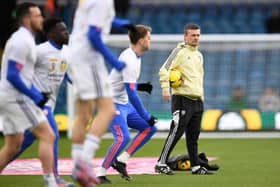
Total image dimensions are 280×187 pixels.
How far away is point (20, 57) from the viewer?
9.25 meters

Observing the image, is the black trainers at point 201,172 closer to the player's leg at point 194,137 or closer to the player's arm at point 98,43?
the player's leg at point 194,137

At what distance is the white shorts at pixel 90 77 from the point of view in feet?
29.0

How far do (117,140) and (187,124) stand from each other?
4.40 feet

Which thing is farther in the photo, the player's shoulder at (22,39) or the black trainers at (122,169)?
the black trainers at (122,169)

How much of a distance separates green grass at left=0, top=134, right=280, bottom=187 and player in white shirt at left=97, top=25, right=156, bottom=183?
0.31 m

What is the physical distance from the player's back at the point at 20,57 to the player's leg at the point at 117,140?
2.31 meters

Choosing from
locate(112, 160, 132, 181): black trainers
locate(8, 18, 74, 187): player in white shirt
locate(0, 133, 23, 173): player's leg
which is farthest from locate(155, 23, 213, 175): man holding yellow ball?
locate(0, 133, 23, 173): player's leg

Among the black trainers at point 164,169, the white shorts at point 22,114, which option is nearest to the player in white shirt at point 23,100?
the white shorts at point 22,114

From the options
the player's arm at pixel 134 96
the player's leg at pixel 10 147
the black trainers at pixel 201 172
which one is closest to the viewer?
the player's leg at pixel 10 147

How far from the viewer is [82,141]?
351 inches

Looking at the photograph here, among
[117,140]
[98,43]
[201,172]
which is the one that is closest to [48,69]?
[117,140]

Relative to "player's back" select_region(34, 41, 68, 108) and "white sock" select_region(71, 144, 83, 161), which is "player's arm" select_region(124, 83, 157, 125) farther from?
"white sock" select_region(71, 144, 83, 161)

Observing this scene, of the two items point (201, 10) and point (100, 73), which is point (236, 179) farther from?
point (201, 10)

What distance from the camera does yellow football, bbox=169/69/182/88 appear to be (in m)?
12.3
